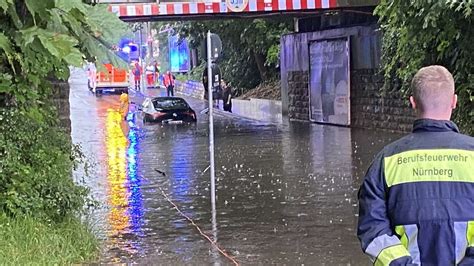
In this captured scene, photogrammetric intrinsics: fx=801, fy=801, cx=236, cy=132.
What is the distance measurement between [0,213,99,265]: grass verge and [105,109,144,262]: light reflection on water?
16.7 inches

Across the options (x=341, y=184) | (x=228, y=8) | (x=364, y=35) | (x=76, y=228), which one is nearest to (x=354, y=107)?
(x=364, y=35)

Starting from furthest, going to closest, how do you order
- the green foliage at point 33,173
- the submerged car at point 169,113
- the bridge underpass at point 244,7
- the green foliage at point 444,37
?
the submerged car at point 169,113 → the bridge underpass at point 244,7 → the green foliage at point 444,37 → the green foliage at point 33,173

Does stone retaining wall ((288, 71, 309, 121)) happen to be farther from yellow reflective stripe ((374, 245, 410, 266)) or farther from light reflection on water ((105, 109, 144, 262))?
yellow reflective stripe ((374, 245, 410, 266))

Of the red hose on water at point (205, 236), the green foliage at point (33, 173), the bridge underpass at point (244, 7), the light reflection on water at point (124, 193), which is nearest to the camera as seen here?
the green foliage at point (33, 173)

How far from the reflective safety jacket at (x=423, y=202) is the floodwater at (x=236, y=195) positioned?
14.6 ft

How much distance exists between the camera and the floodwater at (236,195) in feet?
27.4

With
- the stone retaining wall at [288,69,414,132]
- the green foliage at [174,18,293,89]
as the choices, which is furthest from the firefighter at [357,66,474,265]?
the green foliage at [174,18,293,89]

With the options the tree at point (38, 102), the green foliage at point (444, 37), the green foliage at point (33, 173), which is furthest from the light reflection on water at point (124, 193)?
the green foliage at point (444, 37)

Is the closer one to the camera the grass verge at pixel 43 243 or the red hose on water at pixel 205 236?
the grass verge at pixel 43 243

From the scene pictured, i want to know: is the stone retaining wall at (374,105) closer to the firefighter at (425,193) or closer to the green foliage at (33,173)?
the green foliage at (33,173)

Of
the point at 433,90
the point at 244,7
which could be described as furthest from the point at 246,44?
the point at 433,90

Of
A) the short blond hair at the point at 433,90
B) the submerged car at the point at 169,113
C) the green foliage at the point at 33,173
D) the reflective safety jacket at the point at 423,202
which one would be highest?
the short blond hair at the point at 433,90

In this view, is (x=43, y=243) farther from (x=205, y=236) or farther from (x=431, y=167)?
(x=431, y=167)

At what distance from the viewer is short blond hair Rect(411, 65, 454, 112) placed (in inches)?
132
